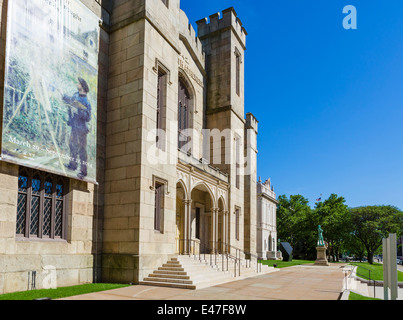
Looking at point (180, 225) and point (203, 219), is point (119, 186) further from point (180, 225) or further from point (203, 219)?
point (203, 219)

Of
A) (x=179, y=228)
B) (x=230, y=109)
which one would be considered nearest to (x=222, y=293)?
(x=179, y=228)

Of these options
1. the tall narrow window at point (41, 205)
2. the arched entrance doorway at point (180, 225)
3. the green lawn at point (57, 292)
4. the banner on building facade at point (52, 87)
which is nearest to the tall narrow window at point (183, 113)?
the arched entrance doorway at point (180, 225)

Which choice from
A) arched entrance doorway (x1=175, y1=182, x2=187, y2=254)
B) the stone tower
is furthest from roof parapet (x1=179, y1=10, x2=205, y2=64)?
arched entrance doorway (x1=175, y1=182, x2=187, y2=254)

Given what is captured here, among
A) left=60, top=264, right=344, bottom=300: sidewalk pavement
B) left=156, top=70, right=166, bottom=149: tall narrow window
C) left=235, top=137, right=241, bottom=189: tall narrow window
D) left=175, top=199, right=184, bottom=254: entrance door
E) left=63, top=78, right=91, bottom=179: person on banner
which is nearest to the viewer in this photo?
left=60, top=264, right=344, bottom=300: sidewalk pavement

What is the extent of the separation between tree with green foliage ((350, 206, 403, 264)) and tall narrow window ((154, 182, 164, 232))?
4820 centimetres

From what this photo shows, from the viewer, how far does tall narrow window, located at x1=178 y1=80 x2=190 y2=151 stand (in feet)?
76.2

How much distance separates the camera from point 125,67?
52.0 ft

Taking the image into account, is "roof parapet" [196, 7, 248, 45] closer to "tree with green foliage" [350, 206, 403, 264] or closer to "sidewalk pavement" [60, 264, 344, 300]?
"sidewalk pavement" [60, 264, 344, 300]

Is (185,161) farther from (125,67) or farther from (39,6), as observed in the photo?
(39,6)

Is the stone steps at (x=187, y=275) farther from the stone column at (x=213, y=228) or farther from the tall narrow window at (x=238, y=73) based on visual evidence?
the tall narrow window at (x=238, y=73)

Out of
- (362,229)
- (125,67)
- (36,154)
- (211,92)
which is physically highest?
(211,92)

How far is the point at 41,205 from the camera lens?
12.5 metres

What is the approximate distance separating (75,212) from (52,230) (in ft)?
3.71
